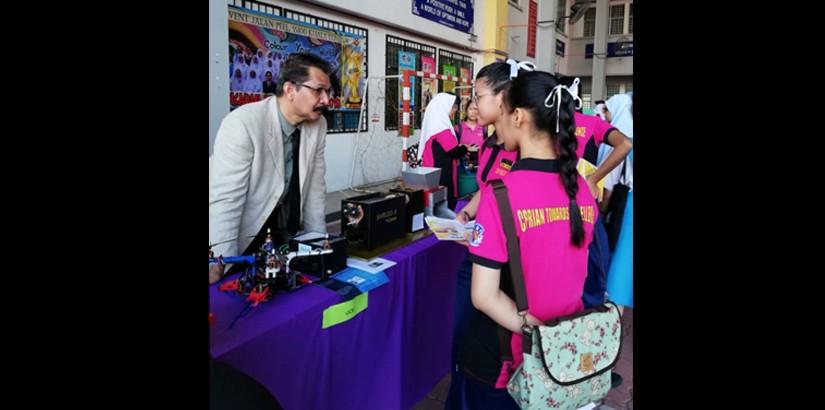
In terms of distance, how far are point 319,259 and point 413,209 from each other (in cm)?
74

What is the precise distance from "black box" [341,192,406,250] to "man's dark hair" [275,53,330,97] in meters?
0.54

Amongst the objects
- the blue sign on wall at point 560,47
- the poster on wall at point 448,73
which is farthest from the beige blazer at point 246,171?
the blue sign on wall at point 560,47

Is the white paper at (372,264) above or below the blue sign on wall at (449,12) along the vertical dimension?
below

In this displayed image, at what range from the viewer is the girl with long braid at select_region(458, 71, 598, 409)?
1294mm

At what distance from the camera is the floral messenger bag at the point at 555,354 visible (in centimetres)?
127

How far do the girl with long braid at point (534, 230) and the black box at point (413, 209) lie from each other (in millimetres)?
950

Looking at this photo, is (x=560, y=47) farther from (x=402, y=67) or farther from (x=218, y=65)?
(x=218, y=65)

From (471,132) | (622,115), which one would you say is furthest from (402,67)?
(622,115)

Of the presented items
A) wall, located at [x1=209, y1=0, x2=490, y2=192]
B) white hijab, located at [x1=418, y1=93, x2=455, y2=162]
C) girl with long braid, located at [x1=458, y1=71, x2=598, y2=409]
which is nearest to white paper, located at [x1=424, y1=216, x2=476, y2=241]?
girl with long braid, located at [x1=458, y1=71, x2=598, y2=409]

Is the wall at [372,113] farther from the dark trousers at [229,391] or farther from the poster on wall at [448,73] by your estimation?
the dark trousers at [229,391]

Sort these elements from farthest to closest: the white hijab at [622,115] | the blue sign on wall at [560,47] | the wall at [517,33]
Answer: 1. the blue sign on wall at [560,47]
2. the wall at [517,33]
3. the white hijab at [622,115]

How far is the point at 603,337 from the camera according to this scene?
1.37 meters

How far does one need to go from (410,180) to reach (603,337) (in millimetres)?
1390

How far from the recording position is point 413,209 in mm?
2365
